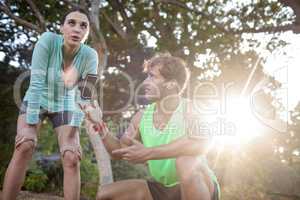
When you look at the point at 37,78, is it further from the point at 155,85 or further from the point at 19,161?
the point at 155,85

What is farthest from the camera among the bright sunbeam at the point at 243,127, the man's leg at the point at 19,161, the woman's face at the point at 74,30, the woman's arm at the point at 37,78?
the bright sunbeam at the point at 243,127

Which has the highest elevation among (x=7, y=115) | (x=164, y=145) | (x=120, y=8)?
(x=120, y=8)

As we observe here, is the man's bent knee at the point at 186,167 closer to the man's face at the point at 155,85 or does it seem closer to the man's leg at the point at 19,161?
the man's face at the point at 155,85

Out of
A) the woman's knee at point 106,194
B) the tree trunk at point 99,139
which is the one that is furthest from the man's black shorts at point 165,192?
the tree trunk at point 99,139

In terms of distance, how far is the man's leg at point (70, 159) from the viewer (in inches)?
118

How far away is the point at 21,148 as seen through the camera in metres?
3.04

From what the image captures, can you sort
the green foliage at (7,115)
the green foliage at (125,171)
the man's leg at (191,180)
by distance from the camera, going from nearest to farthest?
1. the man's leg at (191,180)
2. the green foliage at (7,115)
3. the green foliage at (125,171)

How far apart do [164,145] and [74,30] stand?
4.60 ft

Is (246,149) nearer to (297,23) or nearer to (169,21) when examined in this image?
(169,21)

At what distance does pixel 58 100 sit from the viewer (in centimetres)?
330

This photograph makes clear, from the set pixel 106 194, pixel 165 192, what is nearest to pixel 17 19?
pixel 106 194

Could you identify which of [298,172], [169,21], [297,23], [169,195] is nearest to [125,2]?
[169,21]

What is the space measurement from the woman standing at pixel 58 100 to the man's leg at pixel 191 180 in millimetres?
905

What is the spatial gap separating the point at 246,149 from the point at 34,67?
1096cm
